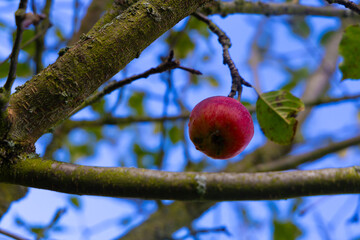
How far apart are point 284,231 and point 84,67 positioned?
2607 mm

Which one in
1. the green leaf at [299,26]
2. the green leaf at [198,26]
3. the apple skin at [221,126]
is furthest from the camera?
the green leaf at [299,26]

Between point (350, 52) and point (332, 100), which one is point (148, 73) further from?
point (332, 100)

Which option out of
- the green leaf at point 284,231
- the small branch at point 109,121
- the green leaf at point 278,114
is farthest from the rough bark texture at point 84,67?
the green leaf at point 284,231

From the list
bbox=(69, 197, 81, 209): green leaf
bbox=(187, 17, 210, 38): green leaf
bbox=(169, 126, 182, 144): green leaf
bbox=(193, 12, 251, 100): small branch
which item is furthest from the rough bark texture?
bbox=(169, 126, 182, 144): green leaf

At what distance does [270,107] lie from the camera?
1436 millimetres

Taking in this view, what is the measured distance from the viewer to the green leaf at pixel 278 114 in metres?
1.40

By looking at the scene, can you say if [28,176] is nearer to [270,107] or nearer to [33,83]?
[33,83]

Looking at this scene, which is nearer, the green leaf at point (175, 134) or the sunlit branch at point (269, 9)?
the sunlit branch at point (269, 9)

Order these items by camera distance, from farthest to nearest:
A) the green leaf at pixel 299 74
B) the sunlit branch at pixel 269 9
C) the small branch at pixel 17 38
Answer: the green leaf at pixel 299 74 → the sunlit branch at pixel 269 9 → the small branch at pixel 17 38

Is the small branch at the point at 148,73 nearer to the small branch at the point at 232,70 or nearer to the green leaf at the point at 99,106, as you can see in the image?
the small branch at the point at 232,70

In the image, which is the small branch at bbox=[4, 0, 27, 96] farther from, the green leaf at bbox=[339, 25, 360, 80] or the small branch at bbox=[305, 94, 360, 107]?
the small branch at bbox=[305, 94, 360, 107]

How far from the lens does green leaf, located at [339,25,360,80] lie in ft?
5.03

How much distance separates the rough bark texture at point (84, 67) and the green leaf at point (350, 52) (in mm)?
853

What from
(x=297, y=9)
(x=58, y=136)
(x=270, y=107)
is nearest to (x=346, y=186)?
(x=270, y=107)
